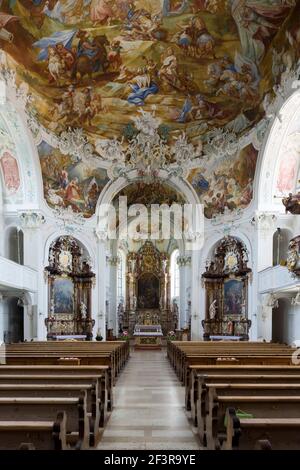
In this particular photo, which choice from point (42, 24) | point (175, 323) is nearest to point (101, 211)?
point (42, 24)

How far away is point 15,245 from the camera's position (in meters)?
23.8

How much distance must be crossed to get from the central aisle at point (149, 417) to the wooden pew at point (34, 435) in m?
2.80

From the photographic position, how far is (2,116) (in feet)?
63.2

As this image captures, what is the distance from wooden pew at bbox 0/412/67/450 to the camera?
4.01 m

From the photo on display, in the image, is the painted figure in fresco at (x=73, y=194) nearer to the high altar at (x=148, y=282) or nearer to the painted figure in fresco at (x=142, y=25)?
the painted figure in fresco at (x=142, y=25)

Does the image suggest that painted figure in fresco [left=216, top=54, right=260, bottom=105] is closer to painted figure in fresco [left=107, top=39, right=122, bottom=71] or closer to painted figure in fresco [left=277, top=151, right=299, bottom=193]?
painted figure in fresco [left=277, top=151, right=299, bottom=193]

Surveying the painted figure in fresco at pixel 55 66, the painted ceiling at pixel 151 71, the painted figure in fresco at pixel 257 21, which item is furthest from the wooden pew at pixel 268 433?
the painted figure in fresco at pixel 55 66

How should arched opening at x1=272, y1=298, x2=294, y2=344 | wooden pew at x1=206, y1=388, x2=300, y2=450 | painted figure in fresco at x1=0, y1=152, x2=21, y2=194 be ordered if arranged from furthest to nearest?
arched opening at x1=272, y1=298, x2=294, y2=344 → painted figure in fresco at x1=0, y1=152, x2=21, y2=194 → wooden pew at x1=206, y1=388, x2=300, y2=450

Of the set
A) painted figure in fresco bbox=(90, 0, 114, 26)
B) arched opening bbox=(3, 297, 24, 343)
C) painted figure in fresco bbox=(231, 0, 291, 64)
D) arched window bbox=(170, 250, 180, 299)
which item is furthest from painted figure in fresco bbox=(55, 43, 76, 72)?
arched window bbox=(170, 250, 180, 299)

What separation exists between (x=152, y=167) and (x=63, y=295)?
8520 millimetres

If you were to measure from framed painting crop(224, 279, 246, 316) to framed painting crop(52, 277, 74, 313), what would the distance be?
8484 mm

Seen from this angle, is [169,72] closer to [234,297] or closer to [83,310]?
[234,297]

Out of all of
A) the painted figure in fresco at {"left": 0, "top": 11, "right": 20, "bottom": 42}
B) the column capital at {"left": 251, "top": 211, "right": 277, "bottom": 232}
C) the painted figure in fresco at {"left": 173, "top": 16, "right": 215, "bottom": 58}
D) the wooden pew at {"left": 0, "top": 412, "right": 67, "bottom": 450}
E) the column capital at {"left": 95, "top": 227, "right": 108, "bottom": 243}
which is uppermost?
the painted figure in fresco at {"left": 173, "top": 16, "right": 215, "bottom": 58}
